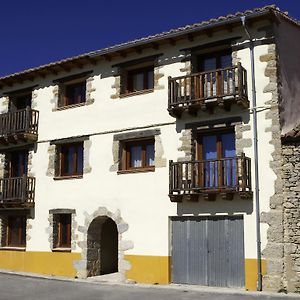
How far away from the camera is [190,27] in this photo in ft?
50.6

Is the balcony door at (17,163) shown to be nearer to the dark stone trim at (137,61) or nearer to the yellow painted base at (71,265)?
the yellow painted base at (71,265)

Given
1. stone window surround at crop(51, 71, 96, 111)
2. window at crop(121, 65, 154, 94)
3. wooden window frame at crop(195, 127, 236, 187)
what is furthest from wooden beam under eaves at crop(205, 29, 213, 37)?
stone window surround at crop(51, 71, 96, 111)

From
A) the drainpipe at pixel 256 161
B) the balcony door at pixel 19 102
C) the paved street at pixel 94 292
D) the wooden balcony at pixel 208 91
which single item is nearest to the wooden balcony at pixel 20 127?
the balcony door at pixel 19 102

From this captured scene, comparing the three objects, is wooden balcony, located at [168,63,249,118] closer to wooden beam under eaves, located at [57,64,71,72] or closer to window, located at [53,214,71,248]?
wooden beam under eaves, located at [57,64,71,72]

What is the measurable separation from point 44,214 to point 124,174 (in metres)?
4.08

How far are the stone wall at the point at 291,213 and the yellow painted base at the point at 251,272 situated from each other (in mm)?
734

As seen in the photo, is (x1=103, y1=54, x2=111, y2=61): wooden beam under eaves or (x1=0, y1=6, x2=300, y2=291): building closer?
(x1=0, y1=6, x2=300, y2=291): building

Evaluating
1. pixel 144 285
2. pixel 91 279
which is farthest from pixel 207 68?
pixel 91 279

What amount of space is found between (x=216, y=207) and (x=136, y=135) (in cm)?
387

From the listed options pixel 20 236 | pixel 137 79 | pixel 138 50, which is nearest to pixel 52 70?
pixel 137 79

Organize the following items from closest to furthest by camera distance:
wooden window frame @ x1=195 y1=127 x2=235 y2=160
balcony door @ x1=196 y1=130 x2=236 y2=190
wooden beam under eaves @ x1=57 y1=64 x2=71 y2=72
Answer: balcony door @ x1=196 y1=130 x2=236 y2=190 < wooden window frame @ x1=195 y1=127 x2=235 y2=160 < wooden beam under eaves @ x1=57 y1=64 x2=71 y2=72

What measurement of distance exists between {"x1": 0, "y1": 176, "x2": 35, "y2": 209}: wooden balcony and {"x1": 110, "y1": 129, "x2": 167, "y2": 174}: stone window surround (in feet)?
13.1

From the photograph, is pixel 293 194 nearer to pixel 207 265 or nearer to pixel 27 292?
pixel 207 265

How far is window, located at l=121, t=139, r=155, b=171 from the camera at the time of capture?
16.8 m
